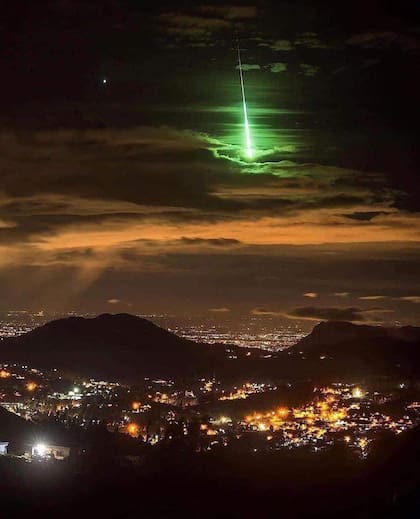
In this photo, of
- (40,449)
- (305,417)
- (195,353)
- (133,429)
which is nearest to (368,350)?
(195,353)

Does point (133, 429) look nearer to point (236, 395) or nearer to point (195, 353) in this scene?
point (236, 395)

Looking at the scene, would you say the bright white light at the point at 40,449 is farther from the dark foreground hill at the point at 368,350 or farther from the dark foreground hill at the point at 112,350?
the dark foreground hill at the point at 112,350

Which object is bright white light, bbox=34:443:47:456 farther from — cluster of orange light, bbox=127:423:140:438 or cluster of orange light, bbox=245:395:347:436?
cluster of orange light, bbox=245:395:347:436

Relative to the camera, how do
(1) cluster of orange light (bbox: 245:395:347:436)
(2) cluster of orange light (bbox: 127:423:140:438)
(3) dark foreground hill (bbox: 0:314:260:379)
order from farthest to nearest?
(3) dark foreground hill (bbox: 0:314:260:379) < (1) cluster of orange light (bbox: 245:395:347:436) < (2) cluster of orange light (bbox: 127:423:140:438)

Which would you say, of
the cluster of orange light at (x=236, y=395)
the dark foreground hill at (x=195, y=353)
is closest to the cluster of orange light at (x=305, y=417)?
the cluster of orange light at (x=236, y=395)

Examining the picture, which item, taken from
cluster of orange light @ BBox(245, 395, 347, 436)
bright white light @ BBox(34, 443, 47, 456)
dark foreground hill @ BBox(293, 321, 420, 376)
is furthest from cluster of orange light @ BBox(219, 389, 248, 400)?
bright white light @ BBox(34, 443, 47, 456)

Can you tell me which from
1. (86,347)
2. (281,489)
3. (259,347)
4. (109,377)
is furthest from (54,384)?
(281,489)

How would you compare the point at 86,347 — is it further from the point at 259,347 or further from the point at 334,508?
the point at 334,508

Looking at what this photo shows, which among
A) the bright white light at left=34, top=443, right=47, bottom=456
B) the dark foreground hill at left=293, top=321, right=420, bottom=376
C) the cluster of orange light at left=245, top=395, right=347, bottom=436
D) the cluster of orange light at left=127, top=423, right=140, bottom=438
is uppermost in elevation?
the dark foreground hill at left=293, top=321, right=420, bottom=376
